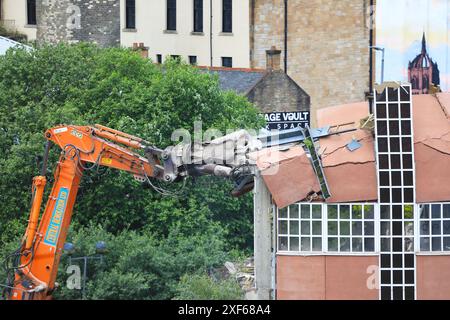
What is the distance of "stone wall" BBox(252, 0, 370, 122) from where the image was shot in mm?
97188

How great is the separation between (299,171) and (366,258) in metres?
2.76

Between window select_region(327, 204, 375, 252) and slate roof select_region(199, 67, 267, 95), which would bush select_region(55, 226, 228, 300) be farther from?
slate roof select_region(199, 67, 267, 95)

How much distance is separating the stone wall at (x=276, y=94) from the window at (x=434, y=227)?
4055 cm

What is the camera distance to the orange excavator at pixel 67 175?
43.5 metres

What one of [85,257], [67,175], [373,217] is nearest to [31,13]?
[85,257]

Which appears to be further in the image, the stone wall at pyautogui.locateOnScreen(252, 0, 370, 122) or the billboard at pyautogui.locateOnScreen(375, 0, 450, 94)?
the stone wall at pyautogui.locateOnScreen(252, 0, 370, 122)

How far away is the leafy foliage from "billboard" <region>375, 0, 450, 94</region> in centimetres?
2722

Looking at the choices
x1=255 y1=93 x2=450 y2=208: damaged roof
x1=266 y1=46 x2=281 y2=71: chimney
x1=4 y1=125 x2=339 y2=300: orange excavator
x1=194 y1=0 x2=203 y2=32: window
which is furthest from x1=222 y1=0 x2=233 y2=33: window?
x1=255 y1=93 x2=450 y2=208: damaged roof

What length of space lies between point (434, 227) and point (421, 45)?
155 feet

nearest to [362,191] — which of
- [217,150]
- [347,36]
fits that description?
[217,150]

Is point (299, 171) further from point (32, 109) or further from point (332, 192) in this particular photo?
point (32, 109)

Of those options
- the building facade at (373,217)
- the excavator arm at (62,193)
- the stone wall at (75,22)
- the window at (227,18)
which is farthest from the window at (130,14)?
the building facade at (373,217)

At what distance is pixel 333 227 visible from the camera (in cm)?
4291

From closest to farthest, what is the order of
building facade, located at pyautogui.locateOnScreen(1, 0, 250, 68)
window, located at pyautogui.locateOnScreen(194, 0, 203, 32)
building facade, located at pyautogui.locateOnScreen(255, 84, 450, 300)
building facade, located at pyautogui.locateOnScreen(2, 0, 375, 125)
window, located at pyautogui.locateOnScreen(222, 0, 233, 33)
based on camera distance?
building facade, located at pyautogui.locateOnScreen(255, 84, 450, 300)
building facade, located at pyautogui.locateOnScreen(1, 0, 250, 68)
building facade, located at pyautogui.locateOnScreen(2, 0, 375, 125)
window, located at pyautogui.locateOnScreen(194, 0, 203, 32)
window, located at pyautogui.locateOnScreen(222, 0, 233, 33)
